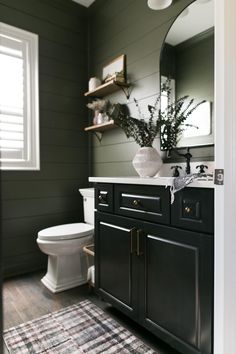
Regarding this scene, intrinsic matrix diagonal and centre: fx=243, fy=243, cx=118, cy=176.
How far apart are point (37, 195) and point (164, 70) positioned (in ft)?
A: 5.39

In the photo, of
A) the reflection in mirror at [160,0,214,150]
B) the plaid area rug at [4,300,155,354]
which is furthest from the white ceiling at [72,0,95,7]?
the plaid area rug at [4,300,155,354]

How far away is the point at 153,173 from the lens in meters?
1.64

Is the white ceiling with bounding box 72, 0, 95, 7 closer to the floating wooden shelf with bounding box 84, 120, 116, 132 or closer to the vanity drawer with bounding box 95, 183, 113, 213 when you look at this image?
the floating wooden shelf with bounding box 84, 120, 116, 132

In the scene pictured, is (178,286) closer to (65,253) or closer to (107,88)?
(65,253)

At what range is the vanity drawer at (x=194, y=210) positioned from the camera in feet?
3.41

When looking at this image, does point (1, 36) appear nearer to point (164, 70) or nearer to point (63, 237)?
point (164, 70)

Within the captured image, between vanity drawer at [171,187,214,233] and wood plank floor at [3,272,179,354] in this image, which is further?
wood plank floor at [3,272,179,354]

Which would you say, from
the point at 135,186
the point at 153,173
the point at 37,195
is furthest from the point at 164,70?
the point at 37,195

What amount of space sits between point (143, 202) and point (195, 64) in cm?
101

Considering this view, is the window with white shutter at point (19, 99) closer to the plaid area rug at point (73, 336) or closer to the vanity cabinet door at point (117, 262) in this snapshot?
the vanity cabinet door at point (117, 262)

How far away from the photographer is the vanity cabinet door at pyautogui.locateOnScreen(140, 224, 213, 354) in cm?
105

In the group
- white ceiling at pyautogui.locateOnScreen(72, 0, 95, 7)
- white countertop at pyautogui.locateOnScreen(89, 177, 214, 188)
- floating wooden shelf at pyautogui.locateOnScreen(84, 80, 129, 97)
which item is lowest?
white countertop at pyautogui.locateOnScreen(89, 177, 214, 188)

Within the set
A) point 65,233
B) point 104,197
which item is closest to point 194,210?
point 104,197

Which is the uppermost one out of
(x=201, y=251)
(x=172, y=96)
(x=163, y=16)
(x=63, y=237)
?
(x=163, y=16)
